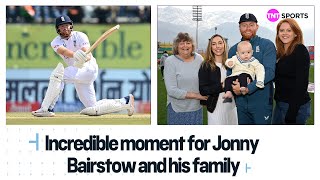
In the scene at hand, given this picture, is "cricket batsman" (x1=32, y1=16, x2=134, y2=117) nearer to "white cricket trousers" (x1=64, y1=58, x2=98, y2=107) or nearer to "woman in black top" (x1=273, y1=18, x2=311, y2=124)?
"white cricket trousers" (x1=64, y1=58, x2=98, y2=107)

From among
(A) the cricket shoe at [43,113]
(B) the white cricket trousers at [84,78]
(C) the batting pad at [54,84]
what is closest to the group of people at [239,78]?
(B) the white cricket trousers at [84,78]

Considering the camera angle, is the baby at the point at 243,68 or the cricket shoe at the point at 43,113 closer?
the baby at the point at 243,68

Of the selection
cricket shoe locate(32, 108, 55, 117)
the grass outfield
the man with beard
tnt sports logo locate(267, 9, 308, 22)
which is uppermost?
tnt sports logo locate(267, 9, 308, 22)

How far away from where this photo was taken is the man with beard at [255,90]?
7.19 meters

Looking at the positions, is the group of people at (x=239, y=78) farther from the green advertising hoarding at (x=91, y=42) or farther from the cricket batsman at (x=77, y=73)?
the cricket batsman at (x=77, y=73)

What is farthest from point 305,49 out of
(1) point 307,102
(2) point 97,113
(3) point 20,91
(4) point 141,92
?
(3) point 20,91

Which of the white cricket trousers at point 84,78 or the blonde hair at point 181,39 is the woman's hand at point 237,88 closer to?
the blonde hair at point 181,39

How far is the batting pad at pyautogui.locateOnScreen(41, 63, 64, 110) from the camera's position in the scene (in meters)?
7.25

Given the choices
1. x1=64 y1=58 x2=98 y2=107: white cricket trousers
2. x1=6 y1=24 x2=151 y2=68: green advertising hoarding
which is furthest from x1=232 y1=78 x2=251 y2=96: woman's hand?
x1=64 y1=58 x2=98 y2=107: white cricket trousers

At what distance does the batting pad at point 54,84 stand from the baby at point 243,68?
173 centimetres

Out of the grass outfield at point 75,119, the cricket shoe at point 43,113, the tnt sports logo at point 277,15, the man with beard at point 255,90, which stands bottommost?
the grass outfield at point 75,119

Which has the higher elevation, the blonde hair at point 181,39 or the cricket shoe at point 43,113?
the blonde hair at point 181,39

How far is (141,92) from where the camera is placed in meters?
7.23

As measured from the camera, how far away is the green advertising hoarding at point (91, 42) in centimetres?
723
